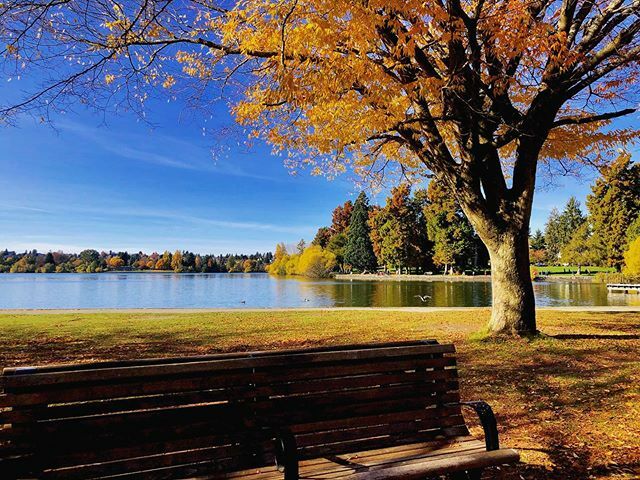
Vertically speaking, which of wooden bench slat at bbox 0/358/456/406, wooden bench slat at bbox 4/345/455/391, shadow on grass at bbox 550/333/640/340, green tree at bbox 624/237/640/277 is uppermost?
green tree at bbox 624/237/640/277

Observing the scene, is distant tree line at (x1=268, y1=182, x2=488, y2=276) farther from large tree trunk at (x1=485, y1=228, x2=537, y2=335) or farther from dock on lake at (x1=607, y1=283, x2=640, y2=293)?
large tree trunk at (x1=485, y1=228, x2=537, y2=335)

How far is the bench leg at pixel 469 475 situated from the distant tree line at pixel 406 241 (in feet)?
167

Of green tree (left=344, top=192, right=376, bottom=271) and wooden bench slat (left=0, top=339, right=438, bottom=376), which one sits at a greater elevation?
green tree (left=344, top=192, right=376, bottom=271)

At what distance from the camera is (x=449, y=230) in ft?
209

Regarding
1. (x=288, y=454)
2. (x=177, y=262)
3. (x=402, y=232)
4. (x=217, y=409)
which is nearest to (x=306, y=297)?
(x=217, y=409)

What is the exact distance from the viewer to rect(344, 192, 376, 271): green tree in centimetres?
8550

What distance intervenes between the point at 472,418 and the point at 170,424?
3168 millimetres

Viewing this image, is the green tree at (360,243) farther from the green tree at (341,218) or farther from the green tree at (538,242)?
the green tree at (538,242)

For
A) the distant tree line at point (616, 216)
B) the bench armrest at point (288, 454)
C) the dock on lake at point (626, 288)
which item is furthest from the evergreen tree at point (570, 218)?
the bench armrest at point (288, 454)

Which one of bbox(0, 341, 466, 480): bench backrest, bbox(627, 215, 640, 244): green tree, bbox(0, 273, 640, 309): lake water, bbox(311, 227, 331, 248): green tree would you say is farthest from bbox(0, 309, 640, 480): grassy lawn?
bbox(311, 227, 331, 248): green tree

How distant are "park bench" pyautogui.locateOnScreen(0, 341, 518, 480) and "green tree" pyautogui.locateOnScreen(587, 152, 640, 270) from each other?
53659 mm

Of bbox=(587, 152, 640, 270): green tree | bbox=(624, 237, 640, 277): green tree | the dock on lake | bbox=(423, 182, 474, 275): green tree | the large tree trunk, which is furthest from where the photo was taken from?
bbox=(423, 182, 474, 275): green tree

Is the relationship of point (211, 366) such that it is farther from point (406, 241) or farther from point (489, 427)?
point (406, 241)

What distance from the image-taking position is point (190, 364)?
2559 mm
